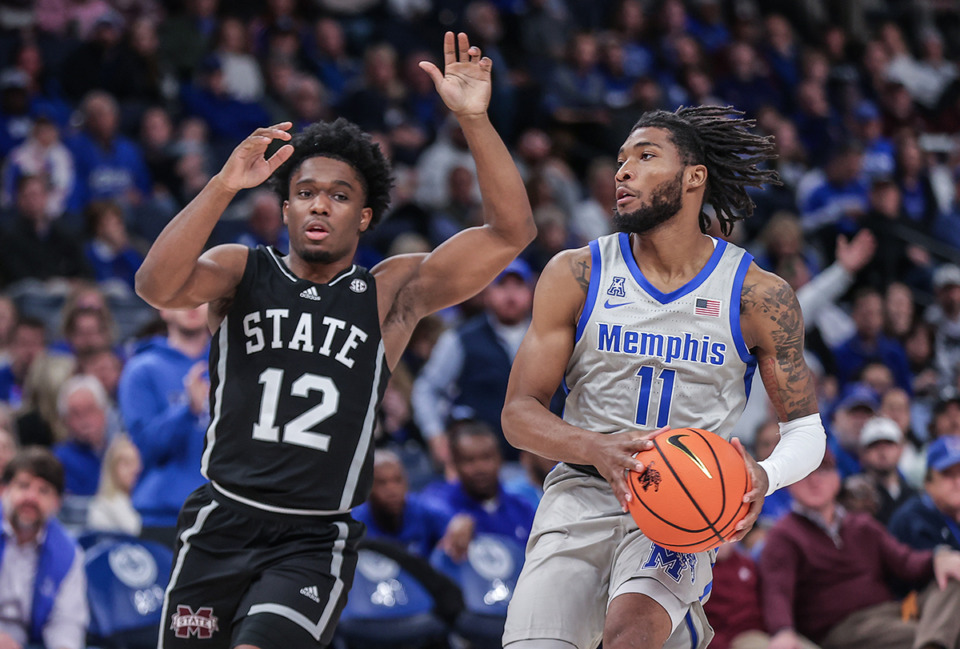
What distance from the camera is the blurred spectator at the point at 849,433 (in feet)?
28.3

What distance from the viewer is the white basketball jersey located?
4.00 meters

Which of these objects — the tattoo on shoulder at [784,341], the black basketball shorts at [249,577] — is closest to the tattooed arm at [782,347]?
the tattoo on shoulder at [784,341]

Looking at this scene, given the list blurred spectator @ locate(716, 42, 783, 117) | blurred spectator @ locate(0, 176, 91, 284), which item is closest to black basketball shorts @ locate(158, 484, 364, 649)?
blurred spectator @ locate(0, 176, 91, 284)

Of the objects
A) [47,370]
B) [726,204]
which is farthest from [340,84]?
[726,204]

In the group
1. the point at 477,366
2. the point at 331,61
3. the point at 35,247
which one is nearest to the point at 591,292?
the point at 477,366

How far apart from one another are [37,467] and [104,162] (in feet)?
17.6

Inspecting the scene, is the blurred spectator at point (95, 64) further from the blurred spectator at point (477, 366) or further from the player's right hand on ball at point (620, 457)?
the player's right hand on ball at point (620, 457)

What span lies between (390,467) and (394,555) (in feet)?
1.83

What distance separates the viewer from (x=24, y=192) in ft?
31.7

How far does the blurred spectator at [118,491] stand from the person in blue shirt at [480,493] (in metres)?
1.72

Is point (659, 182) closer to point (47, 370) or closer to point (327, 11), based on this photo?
point (47, 370)

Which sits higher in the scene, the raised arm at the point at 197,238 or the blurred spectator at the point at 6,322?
the raised arm at the point at 197,238

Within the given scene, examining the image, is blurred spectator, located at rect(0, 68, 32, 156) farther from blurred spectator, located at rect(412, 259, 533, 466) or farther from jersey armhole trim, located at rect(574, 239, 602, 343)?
jersey armhole trim, located at rect(574, 239, 602, 343)

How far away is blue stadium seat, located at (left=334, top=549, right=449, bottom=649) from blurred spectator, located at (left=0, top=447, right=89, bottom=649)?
1.37 meters
